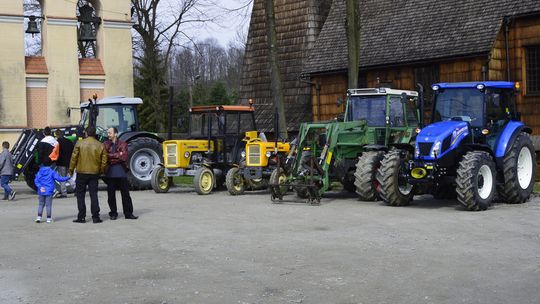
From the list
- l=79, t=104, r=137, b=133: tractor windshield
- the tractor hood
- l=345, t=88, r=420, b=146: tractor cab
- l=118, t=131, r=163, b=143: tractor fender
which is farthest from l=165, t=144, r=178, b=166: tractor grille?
the tractor hood

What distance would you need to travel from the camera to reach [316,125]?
1866cm

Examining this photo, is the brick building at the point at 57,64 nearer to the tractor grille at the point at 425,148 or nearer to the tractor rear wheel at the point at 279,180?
the tractor rear wheel at the point at 279,180

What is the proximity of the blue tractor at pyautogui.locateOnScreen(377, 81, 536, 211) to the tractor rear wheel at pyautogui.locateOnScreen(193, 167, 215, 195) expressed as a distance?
5.94m

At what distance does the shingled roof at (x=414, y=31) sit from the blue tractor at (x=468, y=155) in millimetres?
9877

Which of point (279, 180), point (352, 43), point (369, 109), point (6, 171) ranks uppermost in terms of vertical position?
point (352, 43)

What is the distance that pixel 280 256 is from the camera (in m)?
10.4

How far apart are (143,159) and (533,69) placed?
13.4m

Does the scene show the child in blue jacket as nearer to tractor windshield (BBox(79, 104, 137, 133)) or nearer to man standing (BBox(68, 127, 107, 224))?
man standing (BBox(68, 127, 107, 224))

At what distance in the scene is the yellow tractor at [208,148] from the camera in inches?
840

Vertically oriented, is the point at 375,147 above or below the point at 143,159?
above

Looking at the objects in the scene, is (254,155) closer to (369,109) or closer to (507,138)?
(369,109)

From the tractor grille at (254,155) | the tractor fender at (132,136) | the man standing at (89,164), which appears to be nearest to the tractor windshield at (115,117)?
the tractor fender at (132,136)

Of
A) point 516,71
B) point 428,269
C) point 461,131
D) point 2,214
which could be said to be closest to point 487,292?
point 428,269

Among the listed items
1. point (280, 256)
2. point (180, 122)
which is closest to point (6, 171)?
point (180, 122)
